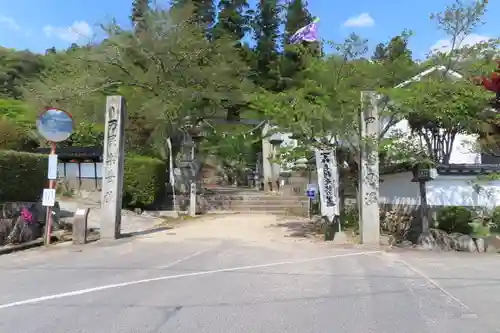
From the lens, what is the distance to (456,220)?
1309 centimetres

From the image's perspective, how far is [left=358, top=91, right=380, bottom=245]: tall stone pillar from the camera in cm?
1280

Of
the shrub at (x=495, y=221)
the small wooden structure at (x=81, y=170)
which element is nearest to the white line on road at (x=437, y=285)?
the shrub at (x=495, y=221)

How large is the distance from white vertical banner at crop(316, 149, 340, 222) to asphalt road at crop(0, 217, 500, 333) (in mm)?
1994

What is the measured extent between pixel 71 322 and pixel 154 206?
56.7ft

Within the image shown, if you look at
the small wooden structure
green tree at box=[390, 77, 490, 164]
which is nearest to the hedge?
the small wooden structure

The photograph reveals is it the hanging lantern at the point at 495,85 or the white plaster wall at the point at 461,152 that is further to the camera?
the white plaster wall at the point at 461,152

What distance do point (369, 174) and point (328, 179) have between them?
109 cm

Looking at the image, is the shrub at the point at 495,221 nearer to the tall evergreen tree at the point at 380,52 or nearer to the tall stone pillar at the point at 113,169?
the tall evergreen tree at the point at 380,52

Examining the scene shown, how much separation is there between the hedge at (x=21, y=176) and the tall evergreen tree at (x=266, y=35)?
23285mm

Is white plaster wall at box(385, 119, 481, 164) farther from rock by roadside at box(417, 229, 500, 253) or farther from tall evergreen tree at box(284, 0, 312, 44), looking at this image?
tall evergreen tree at box(284, 0, 312, 44)

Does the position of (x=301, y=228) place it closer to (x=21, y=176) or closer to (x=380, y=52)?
(x=380, y=52)

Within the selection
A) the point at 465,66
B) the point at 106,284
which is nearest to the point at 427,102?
the point at 465,66

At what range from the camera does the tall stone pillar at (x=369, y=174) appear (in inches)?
504

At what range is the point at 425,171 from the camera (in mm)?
12961
